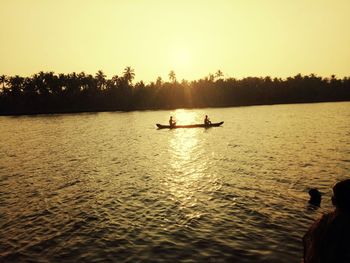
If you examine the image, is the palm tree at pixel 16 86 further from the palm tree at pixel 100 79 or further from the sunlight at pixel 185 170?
the sunlight at pixel 185 170

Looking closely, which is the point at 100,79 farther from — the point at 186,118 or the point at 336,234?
the point at 336,234

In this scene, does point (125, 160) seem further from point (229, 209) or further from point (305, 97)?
point (305, 97)

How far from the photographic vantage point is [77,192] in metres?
23.9

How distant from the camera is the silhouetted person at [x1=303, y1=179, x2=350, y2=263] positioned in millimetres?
6594

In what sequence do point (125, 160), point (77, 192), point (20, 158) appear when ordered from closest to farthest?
1. point (77, 192)
2. point (125, 160)
3. point (20, 158)

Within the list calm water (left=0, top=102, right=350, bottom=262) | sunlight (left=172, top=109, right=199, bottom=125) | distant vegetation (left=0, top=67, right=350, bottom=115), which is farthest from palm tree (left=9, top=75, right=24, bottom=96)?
calm water (left=0, top=102, right=350, bottom=262)

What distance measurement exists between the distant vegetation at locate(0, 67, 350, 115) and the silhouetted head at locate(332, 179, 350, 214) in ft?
548

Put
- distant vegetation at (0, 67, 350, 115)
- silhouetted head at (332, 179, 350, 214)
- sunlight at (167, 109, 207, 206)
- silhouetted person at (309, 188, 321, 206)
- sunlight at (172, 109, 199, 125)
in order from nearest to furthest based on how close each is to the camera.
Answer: silhouetted head at (332, 179, 350, 214)
silhouetted person at (309, 188, 321, 206)
sunlight at (167, 109, 207, 206)
sunlight at (172, 109, 199, 125)
distant vegetation at (0, 67, 350, 115)

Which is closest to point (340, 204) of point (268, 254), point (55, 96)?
point (268, 254)

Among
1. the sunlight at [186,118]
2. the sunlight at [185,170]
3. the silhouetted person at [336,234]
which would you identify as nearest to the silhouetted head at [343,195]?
the silhouetted person at [336,234]

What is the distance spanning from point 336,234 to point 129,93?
178 meters

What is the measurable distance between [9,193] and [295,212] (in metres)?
20.7

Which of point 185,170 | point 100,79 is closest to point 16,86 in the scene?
point 100,79

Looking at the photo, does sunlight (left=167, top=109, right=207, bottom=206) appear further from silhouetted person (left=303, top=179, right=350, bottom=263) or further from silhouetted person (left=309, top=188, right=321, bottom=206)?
silhouetted person (left=303, top=179, right=350, bottom=263)
